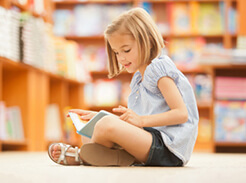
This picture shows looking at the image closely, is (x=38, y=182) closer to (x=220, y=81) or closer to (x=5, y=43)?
(x=5, y=43)

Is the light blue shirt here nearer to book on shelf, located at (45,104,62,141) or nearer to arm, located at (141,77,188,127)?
arm, located at (141,77,188,127)

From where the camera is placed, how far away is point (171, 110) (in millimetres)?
1501

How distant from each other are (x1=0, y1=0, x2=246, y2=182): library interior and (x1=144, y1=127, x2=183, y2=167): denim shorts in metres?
0.38

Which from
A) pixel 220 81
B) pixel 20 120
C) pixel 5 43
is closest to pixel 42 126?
pixel 20 120

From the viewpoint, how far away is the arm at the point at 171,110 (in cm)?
149

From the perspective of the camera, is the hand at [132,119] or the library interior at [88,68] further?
the library interior at [88,68]

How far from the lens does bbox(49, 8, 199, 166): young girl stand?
58.8 inches

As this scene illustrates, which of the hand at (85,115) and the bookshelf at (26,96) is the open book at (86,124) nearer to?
the hand at (85,115)

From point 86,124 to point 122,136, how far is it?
13 centimetres

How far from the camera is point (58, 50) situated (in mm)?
4469

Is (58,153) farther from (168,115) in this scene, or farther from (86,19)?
(86,19)

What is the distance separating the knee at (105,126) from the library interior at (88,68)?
559mm

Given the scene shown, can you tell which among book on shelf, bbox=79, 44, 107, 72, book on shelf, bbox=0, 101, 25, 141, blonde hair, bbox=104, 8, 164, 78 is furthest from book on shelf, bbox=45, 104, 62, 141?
blonde hair, bbox=104, 8, 164, 78

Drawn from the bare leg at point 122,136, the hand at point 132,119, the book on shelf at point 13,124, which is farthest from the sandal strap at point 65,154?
the book on shelf at point 13,124
